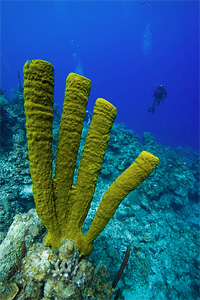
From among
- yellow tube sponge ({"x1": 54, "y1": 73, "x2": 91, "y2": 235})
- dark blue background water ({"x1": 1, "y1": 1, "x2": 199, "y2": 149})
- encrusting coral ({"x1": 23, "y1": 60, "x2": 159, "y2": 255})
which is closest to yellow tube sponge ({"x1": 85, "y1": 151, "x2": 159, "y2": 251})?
encrusting coral ({"x1": 23, "y1": 60, "x2": 159, "y2": 255})

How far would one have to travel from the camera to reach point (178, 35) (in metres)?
107

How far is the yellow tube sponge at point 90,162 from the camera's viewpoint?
1.77m

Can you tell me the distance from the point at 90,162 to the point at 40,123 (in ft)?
2.50

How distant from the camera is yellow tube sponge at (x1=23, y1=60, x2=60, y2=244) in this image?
4.24 ft

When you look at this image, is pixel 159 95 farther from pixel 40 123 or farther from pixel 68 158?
pixel 40 123

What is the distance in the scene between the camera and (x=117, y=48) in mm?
136250

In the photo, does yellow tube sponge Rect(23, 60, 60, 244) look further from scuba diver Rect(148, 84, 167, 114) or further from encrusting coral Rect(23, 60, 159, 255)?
scuba diver Rect(148, 84, 167, 114)

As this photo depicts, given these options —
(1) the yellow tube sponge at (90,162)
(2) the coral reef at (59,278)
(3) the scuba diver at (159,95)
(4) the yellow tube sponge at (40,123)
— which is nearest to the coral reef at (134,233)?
(2) the coral reef at (59,278)

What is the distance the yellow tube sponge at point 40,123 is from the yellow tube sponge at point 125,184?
0.71 metres

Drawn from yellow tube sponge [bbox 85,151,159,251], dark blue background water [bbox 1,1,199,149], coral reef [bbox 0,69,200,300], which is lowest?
coral reef [bbox 0,69,200,300]

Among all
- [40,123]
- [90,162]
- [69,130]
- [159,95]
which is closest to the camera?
[40,123]

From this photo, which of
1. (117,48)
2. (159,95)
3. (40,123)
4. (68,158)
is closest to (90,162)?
(68,158)

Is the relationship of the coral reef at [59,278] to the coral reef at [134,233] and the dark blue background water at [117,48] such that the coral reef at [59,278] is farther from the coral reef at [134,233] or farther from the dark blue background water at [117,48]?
the dark blue background water at [117,48]

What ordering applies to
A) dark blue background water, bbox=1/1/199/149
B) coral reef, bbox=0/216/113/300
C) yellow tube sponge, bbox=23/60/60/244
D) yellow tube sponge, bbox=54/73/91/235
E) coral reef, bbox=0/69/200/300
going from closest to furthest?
yellow tube sponge, bbox=23/60/60/244, yellow tube sponge, bbox=54/73/91/235, coral reef, bbox=0/216/113/300, coral reef, bbox=0/69/200/300, dark blue background water, bbox=1/1/199/149
